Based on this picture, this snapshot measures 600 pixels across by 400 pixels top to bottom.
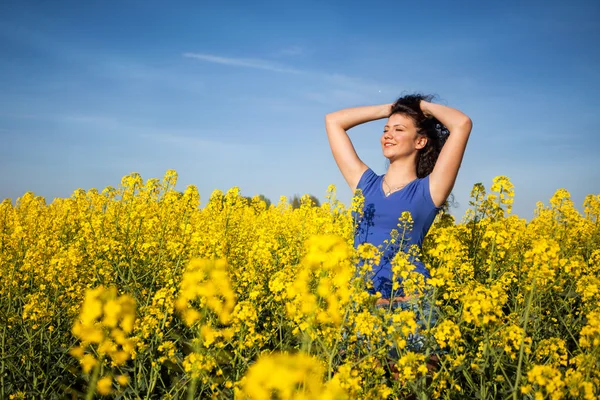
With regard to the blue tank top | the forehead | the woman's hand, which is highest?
the woman's hand

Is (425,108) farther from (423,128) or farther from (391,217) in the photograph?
(391,217)

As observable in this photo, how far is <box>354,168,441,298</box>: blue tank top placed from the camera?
3385mm

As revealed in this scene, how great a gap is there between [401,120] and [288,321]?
2039 millimetres

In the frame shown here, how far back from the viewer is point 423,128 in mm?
3871

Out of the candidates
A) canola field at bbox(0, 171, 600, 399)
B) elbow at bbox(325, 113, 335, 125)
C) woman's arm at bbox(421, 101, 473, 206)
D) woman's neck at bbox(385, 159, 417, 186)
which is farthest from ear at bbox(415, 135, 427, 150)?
elbow at bbox(325, 113, 335, 125)

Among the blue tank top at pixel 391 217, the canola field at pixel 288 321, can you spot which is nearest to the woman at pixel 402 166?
the blue tank top at pixel 391 217

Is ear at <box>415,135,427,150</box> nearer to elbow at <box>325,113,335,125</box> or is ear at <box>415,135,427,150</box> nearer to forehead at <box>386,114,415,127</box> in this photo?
forehead at <box>386,114,415,127</box>

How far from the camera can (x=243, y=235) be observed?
186 inches

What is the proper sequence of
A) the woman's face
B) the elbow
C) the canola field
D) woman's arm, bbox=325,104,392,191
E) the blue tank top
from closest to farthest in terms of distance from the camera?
1. the canola field
2. the blue tank top
3. the woman's face
4. woman's arm, bbox=325,104,392,191
5. the elbow

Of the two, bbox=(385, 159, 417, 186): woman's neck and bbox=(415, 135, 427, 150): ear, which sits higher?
Result: bbox=(415, 135, 427, 150): ear

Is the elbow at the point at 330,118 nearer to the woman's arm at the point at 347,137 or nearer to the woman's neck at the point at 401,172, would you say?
the woman's arm at the point at 347,137

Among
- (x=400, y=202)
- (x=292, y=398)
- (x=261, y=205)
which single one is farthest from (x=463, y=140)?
(x=261, y=205)

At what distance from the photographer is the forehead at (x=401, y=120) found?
3783mm

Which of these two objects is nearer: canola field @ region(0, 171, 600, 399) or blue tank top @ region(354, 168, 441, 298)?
canola field @ region(0, 171, 600, 399)
